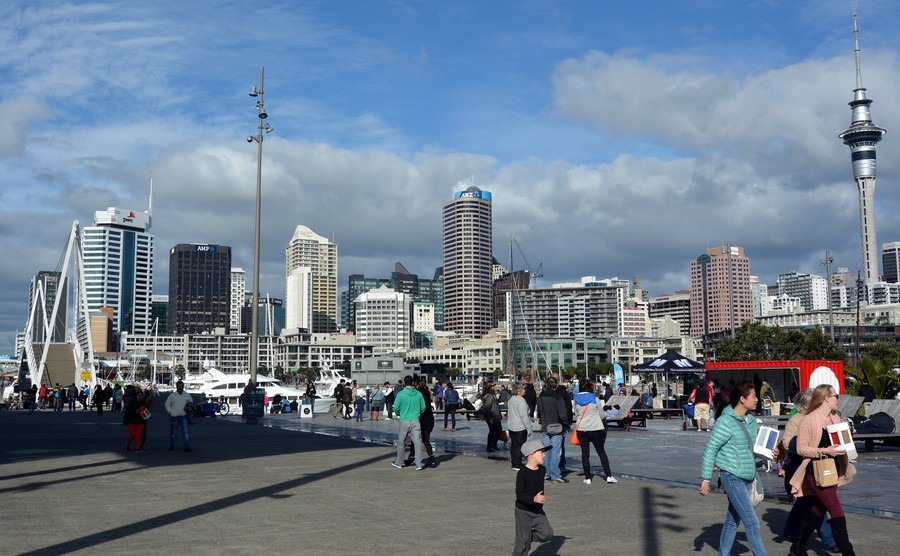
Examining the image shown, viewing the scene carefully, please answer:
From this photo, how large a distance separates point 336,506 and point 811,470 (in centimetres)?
610

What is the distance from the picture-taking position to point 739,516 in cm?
799

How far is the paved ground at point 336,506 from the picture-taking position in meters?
9.15

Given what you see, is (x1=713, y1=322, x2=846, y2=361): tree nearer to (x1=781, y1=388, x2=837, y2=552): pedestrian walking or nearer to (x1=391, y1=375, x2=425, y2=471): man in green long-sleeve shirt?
(x1=391, y1=375, x2=425, y2=471): man in green long-sleeve shirt

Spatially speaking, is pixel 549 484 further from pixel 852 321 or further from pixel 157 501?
pixel 852 321

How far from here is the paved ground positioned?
9.15 meters

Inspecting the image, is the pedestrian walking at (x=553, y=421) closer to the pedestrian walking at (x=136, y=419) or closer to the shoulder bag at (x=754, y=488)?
the shoulder bag at (x=754, y=488)

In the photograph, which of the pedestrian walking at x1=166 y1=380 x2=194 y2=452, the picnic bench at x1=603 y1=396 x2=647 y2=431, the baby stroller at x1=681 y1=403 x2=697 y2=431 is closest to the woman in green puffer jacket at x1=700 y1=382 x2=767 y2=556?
the pedestrian walking at x1=166 y1=380 x2=194 y2=452

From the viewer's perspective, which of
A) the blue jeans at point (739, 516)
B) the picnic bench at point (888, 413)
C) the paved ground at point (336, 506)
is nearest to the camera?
the blue jeans at point (739, 516)

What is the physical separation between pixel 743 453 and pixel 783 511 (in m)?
3.98

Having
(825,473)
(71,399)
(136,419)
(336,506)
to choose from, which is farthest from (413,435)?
(71,399)

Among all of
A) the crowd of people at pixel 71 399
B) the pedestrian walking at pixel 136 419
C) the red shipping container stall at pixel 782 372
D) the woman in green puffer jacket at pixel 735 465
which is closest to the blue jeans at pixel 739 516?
the woman in green puffer jacket at pixel 735 465

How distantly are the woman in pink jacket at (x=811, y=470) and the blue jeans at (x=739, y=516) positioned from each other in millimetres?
683

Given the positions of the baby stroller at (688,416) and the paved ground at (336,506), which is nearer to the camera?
the paved ground at (336,506)

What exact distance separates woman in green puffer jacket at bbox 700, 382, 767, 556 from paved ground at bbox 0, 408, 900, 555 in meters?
0.91
